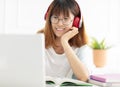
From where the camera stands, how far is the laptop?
0.93 m

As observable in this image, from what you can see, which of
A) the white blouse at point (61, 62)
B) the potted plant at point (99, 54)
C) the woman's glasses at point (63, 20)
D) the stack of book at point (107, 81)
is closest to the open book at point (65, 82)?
the stack of book at point (107, 81)

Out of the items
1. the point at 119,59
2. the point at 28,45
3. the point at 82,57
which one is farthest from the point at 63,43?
the point at 119,59

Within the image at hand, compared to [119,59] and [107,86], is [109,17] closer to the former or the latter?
[119,59]

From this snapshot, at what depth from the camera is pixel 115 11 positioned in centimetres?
323

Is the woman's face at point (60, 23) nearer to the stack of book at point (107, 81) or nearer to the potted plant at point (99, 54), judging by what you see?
the stack of book at point (107, 81)

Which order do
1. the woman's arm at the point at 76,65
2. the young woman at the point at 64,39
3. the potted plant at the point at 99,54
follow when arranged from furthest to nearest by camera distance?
the potted plant at the point at 99,54, the young woman at the point at 64,39, the woman's arm at the point at 76,65

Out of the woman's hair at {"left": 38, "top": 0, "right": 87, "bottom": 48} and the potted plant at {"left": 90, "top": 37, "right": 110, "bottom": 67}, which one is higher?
the woman's hair at {"left": 38, "top": 0, "right": 87, "bottom": 48}

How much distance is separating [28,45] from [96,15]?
235 cm

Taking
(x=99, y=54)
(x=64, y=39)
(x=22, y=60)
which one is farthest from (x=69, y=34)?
(x=99, y=54)

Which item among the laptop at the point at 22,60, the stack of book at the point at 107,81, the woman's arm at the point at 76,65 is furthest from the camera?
the woman's arm at the point at 76,65

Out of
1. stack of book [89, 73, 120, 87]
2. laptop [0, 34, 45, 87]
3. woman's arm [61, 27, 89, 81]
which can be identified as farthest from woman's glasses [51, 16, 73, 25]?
laptop [0, 34, 45, 87]

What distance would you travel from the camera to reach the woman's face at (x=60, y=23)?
5.85 feet

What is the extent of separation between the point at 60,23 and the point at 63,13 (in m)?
0.07

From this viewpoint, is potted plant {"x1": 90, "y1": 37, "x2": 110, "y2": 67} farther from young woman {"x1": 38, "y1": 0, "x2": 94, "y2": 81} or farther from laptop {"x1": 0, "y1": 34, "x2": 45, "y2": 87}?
laptop {"x1": 0, "y1": 34, "x2": 45, "y2": 87}
